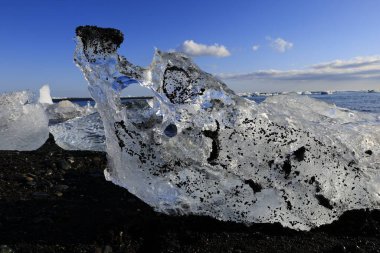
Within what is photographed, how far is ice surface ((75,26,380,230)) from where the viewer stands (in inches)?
161

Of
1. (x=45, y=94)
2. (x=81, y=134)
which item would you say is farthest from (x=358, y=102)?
(x=81, y=134)

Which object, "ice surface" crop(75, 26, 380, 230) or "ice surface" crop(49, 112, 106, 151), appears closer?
"ice surface" crop(75, 26, 380, 230)

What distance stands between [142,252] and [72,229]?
83cm

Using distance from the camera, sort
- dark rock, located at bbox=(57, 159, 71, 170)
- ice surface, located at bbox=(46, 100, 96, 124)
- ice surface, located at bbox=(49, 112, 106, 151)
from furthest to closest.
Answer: ice surface, located at bbox=(46, 100, 96, 124) < ice surface, located at bbox=(49, 112, 106, 151) < dark rock, located at bbox=(57, 159, 71, 170)

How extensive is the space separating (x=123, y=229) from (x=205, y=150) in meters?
1.20

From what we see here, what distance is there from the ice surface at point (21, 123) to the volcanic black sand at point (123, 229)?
3041 millimetres

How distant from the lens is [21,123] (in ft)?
27.7

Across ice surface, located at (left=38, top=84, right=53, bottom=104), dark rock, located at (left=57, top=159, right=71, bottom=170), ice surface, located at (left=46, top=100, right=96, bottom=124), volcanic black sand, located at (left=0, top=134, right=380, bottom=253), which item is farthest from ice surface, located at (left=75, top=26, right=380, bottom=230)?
ice surface, located at (left=38, top=84, right=53, bottom=104)

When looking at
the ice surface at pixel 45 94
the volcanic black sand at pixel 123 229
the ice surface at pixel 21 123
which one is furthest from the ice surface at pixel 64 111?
the volcanic black sand at pixel 123 229

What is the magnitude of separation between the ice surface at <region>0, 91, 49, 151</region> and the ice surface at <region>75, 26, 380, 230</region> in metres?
4.47

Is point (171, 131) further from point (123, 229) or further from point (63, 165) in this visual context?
point (63, 165)

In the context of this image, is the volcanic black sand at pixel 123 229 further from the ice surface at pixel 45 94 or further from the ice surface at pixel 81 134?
the ice surface at pixel 45 94

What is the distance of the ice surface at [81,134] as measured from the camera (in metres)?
7.69

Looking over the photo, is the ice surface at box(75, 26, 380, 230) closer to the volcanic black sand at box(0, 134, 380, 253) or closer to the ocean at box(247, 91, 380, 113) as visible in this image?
the volcanic black sand at box(0, 134, 380, 253)
